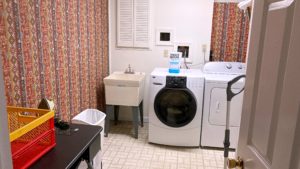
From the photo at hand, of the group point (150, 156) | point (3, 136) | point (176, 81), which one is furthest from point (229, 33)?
point (3, 136)

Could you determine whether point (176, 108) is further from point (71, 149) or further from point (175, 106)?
point (71, 149)

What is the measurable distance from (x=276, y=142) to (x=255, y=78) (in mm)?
288

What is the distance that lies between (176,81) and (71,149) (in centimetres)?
178

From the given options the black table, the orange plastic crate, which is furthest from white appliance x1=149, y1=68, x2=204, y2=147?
the orange plastic crate

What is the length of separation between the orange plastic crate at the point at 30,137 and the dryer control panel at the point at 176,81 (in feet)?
5.84

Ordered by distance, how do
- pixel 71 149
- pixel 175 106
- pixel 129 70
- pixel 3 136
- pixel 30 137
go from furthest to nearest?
1. pixel 129 70
2. pixel 175 106
3. pixel 71 149
4. pixel 30 137
5. pixel 3 136

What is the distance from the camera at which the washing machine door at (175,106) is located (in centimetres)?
290

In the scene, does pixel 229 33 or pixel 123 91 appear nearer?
pixel 123 91

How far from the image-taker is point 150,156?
2871 millimetres

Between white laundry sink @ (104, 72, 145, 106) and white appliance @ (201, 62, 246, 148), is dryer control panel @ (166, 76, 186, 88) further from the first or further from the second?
white laundry sink @ (104, 72, 145, 106)

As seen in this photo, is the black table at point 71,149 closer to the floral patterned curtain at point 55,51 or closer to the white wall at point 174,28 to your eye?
the floral patterned curtain at point 55,51

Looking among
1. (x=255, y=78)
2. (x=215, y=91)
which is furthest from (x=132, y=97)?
(x=255, y=78)

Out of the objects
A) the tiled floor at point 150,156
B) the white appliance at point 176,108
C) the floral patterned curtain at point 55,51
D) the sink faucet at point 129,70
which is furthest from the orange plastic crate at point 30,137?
the sink faucet at point 129,70

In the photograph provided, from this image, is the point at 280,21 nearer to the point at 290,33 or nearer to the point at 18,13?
the point at 290,33
